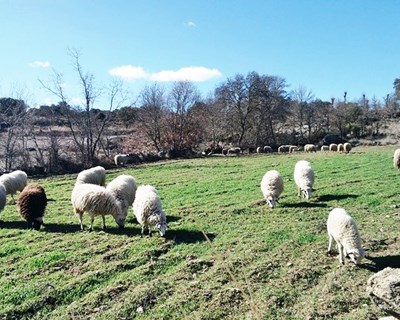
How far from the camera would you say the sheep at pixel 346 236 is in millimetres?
7527

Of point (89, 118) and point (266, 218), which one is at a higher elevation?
point (89, 118)

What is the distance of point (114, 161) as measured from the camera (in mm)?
35812

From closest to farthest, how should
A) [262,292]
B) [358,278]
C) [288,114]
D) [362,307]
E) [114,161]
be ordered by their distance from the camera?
[362,307]
[262,292]
[358,278]
[114,161]
[288,114]

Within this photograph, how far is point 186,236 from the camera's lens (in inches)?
396

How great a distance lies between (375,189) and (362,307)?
10.9 metres

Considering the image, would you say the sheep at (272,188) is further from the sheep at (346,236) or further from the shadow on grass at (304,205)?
the sheep at (346,236)

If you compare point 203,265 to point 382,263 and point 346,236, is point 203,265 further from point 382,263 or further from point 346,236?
point 382,263

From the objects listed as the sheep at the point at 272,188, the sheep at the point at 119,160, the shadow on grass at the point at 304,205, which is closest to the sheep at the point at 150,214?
the sheep at the point at 272,188

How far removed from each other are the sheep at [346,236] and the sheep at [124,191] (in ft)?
20.1

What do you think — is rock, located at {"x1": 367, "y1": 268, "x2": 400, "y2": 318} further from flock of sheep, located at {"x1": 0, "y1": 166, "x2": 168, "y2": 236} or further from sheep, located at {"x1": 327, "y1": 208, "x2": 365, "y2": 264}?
flock of sheep, located at {"x1": 0, "y1": 166, "x2": 168, "y2": 236}

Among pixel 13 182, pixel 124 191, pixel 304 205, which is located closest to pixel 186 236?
pixel 124 191

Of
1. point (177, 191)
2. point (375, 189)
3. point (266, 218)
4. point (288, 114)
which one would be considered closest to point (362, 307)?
point (266, 218)

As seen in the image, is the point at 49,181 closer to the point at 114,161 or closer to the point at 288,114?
the point at 114,161

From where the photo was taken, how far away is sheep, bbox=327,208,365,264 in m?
7.53
